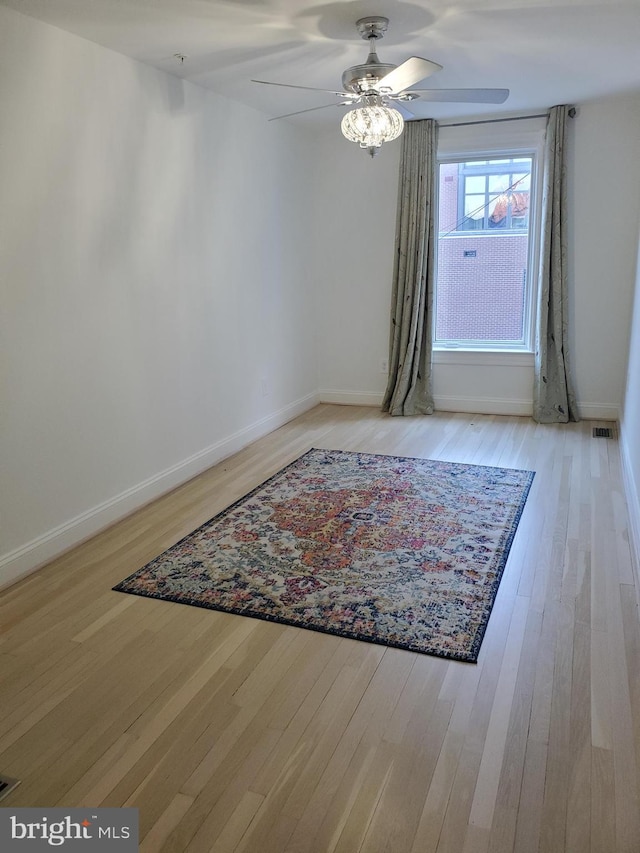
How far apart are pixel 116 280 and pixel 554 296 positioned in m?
3.33

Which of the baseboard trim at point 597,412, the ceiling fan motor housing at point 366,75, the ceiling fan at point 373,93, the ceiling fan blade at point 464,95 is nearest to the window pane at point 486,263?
the baseboard trim at point 597,412

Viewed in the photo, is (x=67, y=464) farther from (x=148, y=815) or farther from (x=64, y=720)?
(x=148, y=815)

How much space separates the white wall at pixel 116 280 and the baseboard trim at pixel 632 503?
2.53 m

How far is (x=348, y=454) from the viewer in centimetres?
457

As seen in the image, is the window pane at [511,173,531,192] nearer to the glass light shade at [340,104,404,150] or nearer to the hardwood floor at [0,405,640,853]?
the glass light shade at [340,104,404,150]

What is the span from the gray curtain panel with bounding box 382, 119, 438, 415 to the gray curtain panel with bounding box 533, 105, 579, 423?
0.87 m

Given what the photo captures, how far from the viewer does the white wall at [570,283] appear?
16.0 ft

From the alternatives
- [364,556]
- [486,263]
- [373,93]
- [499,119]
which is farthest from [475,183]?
[364,556]

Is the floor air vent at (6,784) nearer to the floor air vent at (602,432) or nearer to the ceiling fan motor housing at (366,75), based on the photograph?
the ceiling fan motor housing at (366,75)

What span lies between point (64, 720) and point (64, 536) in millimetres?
1282

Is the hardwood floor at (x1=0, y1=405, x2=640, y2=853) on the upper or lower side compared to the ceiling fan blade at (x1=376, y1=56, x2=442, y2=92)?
lower

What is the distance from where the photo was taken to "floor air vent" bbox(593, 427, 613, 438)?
4.79 meters

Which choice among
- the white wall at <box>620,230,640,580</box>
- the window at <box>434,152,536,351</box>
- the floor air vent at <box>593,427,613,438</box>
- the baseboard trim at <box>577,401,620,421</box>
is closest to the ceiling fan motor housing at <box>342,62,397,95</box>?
the white wall at <box>620,230,640,580</box>

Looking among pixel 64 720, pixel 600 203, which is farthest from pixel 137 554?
pixel 600 203
